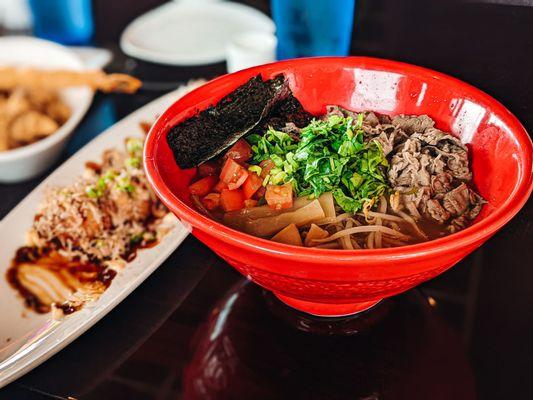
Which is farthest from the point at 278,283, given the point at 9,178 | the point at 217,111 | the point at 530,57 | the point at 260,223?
the point at 530,57

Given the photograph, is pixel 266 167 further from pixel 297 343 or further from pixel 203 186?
pixel 297 343

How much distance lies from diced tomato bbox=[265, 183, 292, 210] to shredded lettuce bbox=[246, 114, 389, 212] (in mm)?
17

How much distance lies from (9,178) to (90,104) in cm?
53

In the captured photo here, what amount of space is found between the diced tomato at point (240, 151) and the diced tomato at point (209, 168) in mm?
41

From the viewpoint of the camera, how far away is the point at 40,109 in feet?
7.25

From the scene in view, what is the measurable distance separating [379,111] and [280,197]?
399 millimetres

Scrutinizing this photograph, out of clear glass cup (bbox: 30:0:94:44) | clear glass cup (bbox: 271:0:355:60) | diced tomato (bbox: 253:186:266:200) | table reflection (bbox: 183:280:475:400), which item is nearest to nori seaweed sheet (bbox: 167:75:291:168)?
diced tomato (bbox: 253:186:266:200)

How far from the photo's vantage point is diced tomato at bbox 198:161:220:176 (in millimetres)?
1356

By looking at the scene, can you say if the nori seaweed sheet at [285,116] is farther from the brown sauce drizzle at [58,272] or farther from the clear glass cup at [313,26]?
the clear glass cup at [313,26]

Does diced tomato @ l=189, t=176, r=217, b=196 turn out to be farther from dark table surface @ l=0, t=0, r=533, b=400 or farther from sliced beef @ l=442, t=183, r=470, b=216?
sliced beef @ l=442, t=183, r=470, b=216

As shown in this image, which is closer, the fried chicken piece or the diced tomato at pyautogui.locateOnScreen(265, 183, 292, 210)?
the diced tomato at pyautogui.locateOnScreen(265, 183, 292, 210)

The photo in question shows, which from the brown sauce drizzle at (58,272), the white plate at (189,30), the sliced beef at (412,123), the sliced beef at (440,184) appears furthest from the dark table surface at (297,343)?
the white plate at (189,30)

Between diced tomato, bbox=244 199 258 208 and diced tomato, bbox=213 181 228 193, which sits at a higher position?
diced tomato, bbox=213 181 228 193

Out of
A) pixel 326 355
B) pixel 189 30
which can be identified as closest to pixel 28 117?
pixel 189 30
